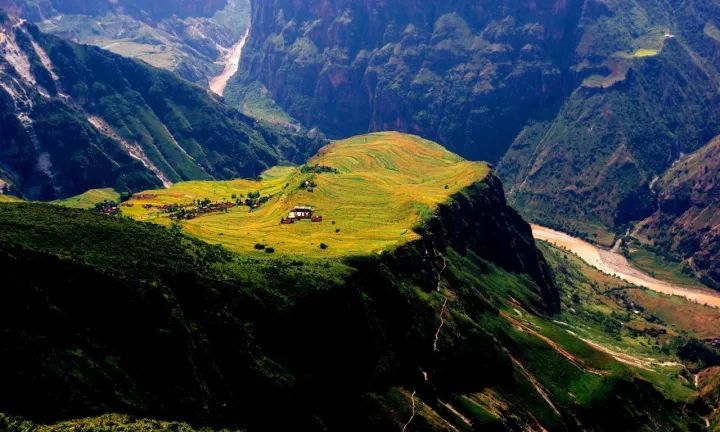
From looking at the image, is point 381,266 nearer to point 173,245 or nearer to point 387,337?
point 387,337

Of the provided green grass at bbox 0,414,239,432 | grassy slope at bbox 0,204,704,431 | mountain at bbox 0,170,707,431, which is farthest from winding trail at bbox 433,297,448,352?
green grass at bbox 0,414,239,432

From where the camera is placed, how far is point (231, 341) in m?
130

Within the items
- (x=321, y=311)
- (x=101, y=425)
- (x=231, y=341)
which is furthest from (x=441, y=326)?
(x=101, y=425)

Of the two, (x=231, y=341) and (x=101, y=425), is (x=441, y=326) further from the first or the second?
(x=101, y=425)

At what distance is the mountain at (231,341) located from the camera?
4065 inches

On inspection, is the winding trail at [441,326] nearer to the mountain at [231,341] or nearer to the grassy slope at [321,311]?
the mountain at [231,341]

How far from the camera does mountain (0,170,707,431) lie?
10325 cm

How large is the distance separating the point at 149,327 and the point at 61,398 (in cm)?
2064

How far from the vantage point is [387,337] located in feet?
549

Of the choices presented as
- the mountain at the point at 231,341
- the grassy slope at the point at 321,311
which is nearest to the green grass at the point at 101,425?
the mountain at the point at 231,341

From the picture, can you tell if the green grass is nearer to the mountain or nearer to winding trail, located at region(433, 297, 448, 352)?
the mountain

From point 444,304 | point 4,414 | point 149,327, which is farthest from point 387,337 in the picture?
point 4,414

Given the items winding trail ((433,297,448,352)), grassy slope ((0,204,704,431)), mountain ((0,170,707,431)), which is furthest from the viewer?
winding trail ((433,297,448,352))

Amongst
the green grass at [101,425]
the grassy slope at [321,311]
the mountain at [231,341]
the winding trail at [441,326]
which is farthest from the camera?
the winding trail at [441,326]
